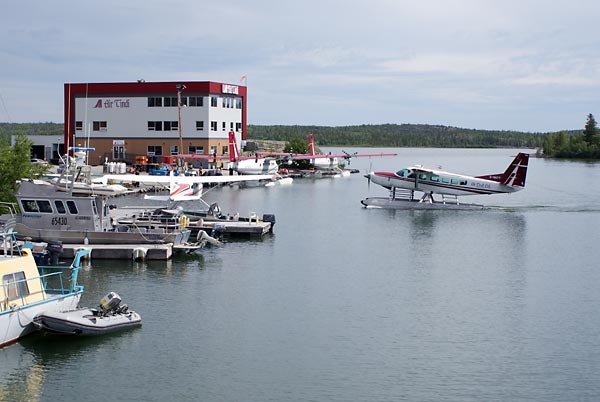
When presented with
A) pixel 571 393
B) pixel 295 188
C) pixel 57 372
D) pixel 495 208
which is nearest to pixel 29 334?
pixel 57 372

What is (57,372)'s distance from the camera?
19.8 meters

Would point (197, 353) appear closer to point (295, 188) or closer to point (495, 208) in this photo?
point (495, 208)

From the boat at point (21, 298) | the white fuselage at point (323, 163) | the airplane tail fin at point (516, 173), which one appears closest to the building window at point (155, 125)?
the white fuselage at point (323, 163)

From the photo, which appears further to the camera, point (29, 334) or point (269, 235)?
point (269, 235)

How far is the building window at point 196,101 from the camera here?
82.4 meters

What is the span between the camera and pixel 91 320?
2192cm

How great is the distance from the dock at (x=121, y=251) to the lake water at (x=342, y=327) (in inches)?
21.0

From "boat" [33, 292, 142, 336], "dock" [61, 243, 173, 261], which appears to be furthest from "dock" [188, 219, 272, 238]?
"boat" [33, 292, 142, 336]

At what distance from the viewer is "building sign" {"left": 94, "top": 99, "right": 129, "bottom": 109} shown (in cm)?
8364

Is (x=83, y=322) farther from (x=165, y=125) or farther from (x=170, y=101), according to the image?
(x=170, y=101)

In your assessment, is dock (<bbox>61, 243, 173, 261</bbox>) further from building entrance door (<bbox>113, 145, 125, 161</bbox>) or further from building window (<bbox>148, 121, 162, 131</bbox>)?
building entrance door (<bbox>113, 145, 125, 161</bbox>)

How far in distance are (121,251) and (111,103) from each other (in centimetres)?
5483

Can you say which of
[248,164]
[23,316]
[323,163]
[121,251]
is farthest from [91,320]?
[323,163]

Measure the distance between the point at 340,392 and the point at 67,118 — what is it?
70.9 m
